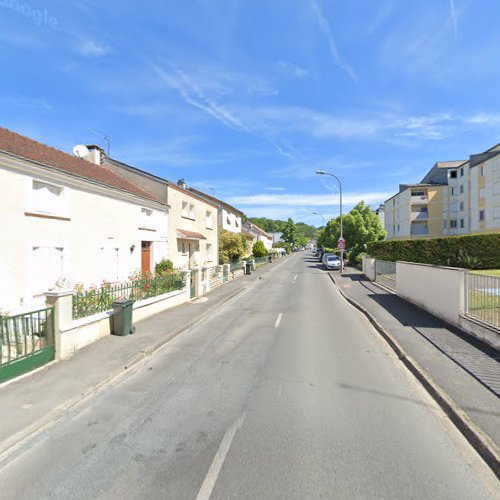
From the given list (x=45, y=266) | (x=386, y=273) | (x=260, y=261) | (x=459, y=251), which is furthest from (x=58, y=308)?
(x=260, y=261)

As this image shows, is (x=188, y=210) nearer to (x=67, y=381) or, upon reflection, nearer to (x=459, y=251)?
(x=67, y=381)

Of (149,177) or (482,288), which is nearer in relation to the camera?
(482,288)

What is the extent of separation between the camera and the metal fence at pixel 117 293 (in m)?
7.45

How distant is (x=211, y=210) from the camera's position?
2467 cm

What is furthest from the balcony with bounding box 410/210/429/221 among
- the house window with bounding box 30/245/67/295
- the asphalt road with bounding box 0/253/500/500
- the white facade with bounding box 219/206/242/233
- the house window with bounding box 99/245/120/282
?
the house window with bounding box 30/245/67/295

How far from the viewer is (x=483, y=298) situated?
7746mm

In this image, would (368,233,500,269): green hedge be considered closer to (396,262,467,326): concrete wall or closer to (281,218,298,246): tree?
(396,262,467,326): concrete wall

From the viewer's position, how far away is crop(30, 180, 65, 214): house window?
30.9 feet

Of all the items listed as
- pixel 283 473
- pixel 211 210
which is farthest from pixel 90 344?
pixel 211 210

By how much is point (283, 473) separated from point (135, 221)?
13.5 meters

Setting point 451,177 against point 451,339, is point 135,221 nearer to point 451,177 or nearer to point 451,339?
point 451,339

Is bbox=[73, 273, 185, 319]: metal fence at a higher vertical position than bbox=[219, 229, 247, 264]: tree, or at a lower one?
lower

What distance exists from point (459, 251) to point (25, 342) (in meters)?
24.2

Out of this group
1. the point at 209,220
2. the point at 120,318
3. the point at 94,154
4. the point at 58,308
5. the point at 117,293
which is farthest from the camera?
the point at 209,220
